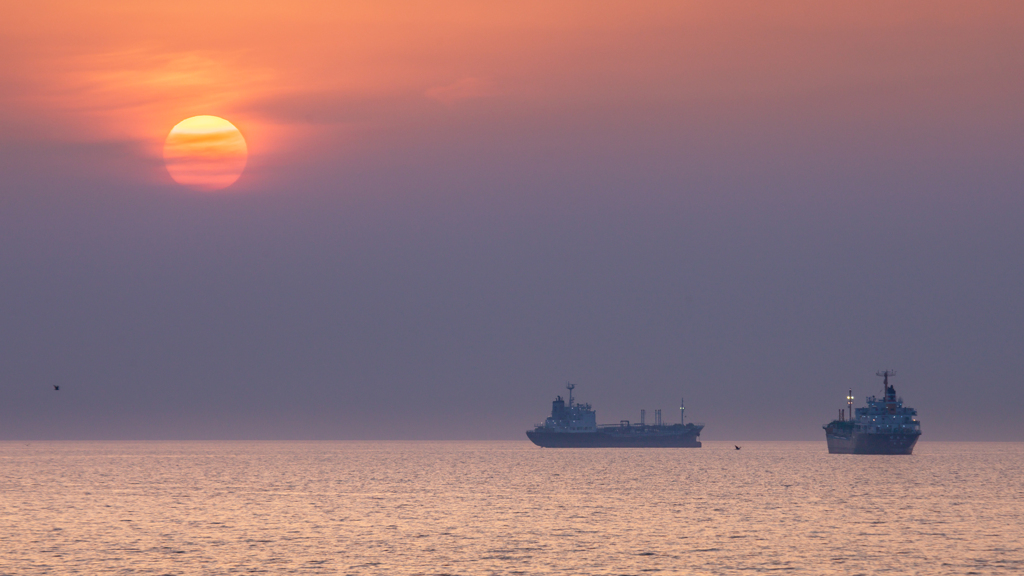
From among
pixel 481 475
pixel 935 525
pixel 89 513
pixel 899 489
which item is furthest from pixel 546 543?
pixel 481 475

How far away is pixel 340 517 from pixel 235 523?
8272mm

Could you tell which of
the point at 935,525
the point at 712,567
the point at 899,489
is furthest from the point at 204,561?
the point at 899,489

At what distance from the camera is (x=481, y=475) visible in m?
162

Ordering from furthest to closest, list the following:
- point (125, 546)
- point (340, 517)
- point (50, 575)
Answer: point (340, 517), point (125, 546), point (50, 575)

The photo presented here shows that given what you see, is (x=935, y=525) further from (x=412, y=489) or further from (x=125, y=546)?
(x=412, y=489)

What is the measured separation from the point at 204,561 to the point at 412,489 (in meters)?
Answer: 67.5

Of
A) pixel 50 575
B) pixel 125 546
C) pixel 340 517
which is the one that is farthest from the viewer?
pixel 340 517

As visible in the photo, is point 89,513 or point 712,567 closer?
point 712,567

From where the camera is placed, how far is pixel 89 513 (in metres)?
83.1

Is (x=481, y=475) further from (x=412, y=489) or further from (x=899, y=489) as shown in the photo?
(x=899, y=489)

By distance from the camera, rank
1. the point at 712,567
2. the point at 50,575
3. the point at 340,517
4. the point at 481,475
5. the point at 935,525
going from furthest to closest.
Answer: the point at 481,475 < the point at 340,517 < the point at 935,525 < the point at 712,567 < the point at 50,575

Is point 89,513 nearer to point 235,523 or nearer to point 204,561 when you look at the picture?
point 235,523

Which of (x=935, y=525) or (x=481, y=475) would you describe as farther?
(x=481, y=475)

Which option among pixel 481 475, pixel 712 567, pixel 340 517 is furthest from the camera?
pixel 481 475
